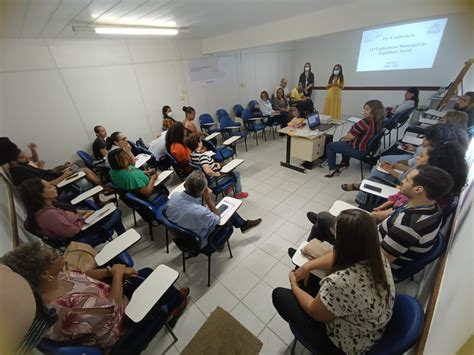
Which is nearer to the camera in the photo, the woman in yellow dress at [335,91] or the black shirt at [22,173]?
the black shirt at [22,173]

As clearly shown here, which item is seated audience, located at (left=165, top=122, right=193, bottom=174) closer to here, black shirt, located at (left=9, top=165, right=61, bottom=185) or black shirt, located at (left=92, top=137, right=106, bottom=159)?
black shirt, located at (left=92, top=137, right=106, bottom=159)

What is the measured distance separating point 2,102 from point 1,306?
4479mm

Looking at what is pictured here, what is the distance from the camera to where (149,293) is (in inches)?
51.5

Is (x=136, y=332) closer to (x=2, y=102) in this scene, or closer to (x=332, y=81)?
(x=2, y=102)

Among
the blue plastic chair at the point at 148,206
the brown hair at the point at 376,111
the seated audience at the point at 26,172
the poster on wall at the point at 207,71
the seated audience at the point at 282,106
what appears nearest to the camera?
the blue plastic chair at the point at 148,206

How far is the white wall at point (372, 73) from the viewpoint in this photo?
496cm

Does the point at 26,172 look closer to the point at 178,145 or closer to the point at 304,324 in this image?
the point at 178,145

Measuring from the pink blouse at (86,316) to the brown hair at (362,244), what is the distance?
4.61 feet

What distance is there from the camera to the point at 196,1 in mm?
2176

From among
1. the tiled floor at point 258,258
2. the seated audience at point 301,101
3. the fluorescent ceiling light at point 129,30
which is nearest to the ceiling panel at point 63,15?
the fluorescent ceiling light at point 129,30

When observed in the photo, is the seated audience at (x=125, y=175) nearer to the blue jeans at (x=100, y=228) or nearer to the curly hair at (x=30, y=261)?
the blue jeans at (x=100, y=228)

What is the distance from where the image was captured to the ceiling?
6.43 feet

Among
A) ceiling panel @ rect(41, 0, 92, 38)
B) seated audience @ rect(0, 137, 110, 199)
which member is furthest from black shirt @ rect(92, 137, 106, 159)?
ceiling panel @ rect(41, 0, 92, 38)

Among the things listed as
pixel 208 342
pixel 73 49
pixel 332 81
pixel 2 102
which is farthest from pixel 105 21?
pixel 332 81
